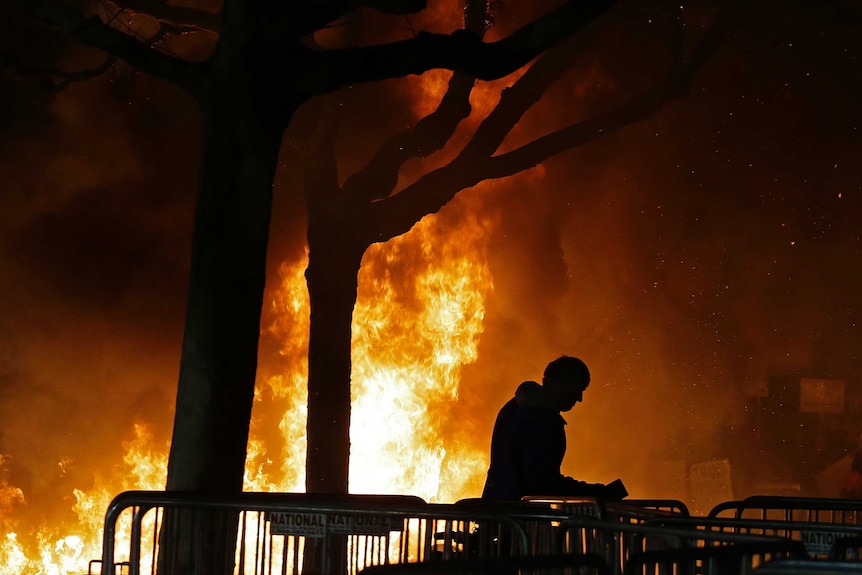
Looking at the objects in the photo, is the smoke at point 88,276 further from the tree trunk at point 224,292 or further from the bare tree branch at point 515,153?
the tree trunk at point 224,292

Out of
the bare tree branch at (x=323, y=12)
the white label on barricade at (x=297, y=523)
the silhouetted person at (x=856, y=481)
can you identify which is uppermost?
the bare tree branch at (x=323, y=12)

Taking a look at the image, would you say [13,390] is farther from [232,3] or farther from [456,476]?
[232,3]

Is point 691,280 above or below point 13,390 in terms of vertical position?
above

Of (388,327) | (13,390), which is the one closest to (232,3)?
(388,327)

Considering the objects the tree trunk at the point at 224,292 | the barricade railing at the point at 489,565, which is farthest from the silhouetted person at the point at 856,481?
the barricade railing at the point at 489,565

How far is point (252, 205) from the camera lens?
724cm

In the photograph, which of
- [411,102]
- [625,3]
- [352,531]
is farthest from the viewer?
[411,102]

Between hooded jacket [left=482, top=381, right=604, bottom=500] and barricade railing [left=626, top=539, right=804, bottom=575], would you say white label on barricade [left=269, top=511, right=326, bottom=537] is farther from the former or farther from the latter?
hooded jacket [left=482, top=381, right=604, bottom=500]

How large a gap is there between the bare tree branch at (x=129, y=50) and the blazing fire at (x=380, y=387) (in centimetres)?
971

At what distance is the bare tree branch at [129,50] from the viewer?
24.0 feet

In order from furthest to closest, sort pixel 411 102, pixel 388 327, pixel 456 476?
pixel 456 476 → pixel 388 327 → pixel 411 102

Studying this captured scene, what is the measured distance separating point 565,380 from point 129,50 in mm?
3294

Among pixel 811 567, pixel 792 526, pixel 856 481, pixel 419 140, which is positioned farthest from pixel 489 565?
pixel 856 481

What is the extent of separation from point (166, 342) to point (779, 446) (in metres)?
10.6
